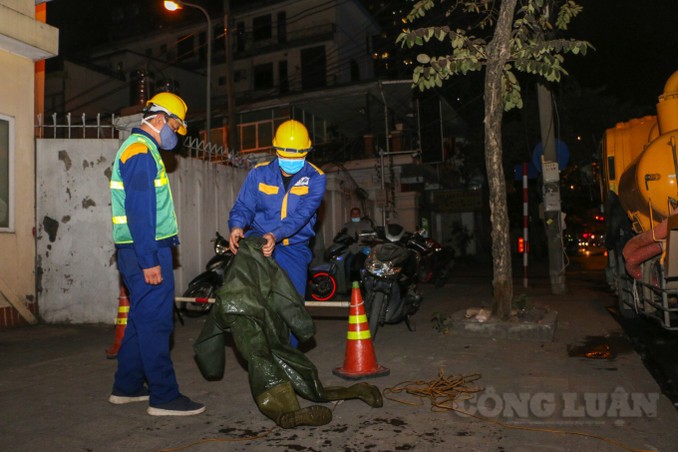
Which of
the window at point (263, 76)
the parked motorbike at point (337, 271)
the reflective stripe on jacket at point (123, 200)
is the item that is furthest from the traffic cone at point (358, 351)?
the window at point (263, 76)

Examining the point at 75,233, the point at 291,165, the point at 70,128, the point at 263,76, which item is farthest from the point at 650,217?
the point at 263,76

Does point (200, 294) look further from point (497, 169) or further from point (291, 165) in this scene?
point (497, 169)

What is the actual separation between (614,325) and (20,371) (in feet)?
22.2

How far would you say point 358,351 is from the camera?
474 cm

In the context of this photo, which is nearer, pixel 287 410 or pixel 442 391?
pixel 287 410

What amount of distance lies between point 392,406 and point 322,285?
6049mm

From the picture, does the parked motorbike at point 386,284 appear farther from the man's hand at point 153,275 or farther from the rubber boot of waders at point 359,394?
the man's hand at point 153,275

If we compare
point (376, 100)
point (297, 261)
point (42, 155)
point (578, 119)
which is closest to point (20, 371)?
point (297, 261)

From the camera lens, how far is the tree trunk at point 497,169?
6.51 m

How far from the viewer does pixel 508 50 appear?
6.49m

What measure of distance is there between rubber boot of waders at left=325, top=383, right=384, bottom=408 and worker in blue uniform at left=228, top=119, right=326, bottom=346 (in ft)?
2.69

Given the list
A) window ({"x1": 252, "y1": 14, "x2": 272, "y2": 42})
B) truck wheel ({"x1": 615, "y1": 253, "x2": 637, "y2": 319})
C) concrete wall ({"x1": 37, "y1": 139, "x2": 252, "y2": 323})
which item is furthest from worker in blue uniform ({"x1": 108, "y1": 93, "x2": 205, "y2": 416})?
window ({"x1": 252, "y1": 14, "x2": 272, "y2": 42})

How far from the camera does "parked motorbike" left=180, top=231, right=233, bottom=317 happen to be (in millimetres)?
8156

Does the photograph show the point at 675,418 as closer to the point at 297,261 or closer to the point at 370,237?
the point at 297,261
